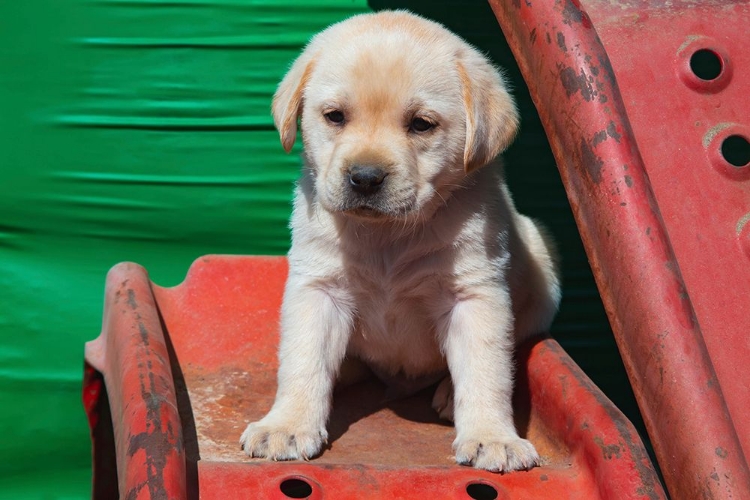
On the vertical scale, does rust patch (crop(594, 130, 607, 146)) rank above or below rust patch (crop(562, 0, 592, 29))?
below

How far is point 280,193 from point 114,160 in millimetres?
764

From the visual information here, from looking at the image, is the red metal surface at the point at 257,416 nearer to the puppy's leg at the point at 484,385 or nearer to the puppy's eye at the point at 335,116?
the puppy's leg at the point at 484,385

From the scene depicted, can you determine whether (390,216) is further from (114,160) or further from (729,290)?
(114,160)

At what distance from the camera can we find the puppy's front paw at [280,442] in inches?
98.4

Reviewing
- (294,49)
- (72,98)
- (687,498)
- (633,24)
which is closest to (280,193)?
(294,49)

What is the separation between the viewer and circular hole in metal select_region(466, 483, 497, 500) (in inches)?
95.6

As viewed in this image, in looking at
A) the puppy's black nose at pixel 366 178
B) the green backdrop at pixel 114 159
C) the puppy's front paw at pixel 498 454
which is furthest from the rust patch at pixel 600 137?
the green backdrop at pixel 114 159

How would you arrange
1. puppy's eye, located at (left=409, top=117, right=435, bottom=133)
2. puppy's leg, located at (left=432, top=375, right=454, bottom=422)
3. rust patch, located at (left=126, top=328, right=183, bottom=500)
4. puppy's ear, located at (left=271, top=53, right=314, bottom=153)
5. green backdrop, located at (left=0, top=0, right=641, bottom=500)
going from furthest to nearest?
green backdrop, located at (left=0, top=0, right=641, bottom=500) → puppy's leg, located at (left=432, top=375, right=454, bottom=422) → puppy's ear, located at (left=271, top=53, right=314, bottom=153) → puppy's eye, located at (left=409, top=117, right=435, bottom=133) → rust patch, located at (left=126, top=328, right=183, bottom=500)

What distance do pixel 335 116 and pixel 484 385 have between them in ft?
3.04

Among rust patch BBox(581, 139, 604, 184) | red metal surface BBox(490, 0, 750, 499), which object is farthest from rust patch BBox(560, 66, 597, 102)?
rust patch BBox(581, 139, 604, 184)

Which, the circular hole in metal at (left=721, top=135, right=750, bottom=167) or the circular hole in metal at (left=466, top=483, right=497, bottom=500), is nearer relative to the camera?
the circular hole in metal at (left=466, top=483, right=497, bottom=500)

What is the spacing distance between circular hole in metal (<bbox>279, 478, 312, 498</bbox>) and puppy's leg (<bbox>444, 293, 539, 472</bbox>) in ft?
1.46

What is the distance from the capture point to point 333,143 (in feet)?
8.96

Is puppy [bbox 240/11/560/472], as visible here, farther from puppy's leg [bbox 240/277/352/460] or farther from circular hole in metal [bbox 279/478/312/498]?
circular hole in metal [bbox 279/478/312/498]
